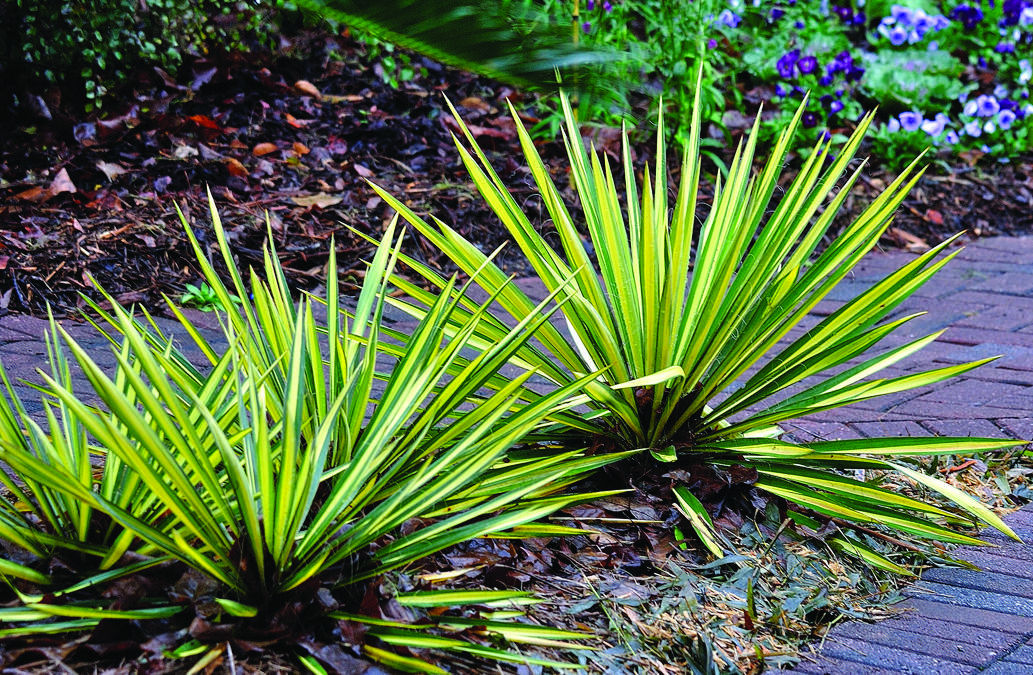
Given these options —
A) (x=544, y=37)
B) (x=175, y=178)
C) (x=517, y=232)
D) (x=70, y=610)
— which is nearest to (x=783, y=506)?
(x=517, y=232)

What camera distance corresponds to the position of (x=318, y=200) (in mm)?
3785

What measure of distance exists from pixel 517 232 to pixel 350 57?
10.5 ft

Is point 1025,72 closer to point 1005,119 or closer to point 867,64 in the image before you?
point 1005,119

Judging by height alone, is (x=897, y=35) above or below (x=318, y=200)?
above

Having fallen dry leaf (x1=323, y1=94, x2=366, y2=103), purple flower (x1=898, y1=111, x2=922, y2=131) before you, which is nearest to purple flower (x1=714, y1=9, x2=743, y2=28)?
purple flower (x1=898, y1=111, x2=922, y2=131)

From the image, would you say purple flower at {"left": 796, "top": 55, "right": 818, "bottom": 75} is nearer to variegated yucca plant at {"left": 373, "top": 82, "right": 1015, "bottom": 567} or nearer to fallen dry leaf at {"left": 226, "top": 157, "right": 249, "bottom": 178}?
fallen dry leaf at {"left": 226, "top": 157, "right": 249, "bottom": 178}

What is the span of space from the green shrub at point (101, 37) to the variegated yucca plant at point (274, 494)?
8.20ft

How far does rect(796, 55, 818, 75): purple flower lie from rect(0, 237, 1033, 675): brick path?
4.13ft

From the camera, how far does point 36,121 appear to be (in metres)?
3.96

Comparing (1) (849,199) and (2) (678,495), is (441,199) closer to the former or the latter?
(1) (849,199)

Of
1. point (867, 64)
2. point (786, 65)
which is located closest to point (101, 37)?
point (786, 65)

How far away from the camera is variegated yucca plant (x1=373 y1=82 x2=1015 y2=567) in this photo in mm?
1866

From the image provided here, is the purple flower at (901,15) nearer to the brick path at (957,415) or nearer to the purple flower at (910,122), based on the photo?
the purple flower at (910,122)

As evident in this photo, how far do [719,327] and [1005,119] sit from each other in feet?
12.9
